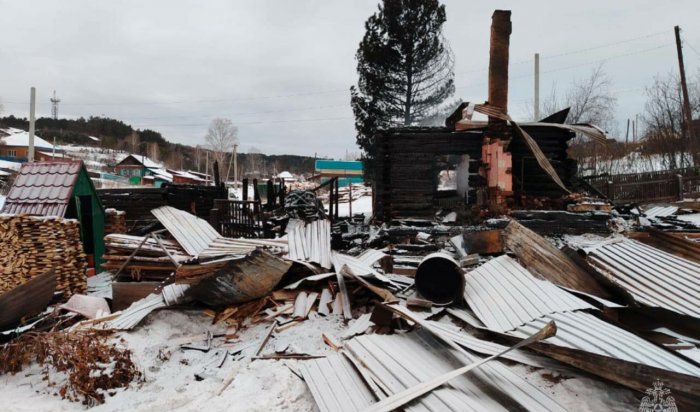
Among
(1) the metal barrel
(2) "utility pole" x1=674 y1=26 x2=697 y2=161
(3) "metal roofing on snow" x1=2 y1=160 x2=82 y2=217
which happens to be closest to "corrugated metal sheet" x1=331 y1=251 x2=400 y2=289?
(1) the metal barrel

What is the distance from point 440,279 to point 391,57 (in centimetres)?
2048

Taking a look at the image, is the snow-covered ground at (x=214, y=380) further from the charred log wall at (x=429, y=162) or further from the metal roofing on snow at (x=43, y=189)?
the charred log wall at (x=429, y=162)

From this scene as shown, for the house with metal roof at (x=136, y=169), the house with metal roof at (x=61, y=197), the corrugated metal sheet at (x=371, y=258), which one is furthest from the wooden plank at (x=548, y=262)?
the house with metal roof at (x=136, y=169)

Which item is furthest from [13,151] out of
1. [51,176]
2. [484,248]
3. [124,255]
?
[484,248]

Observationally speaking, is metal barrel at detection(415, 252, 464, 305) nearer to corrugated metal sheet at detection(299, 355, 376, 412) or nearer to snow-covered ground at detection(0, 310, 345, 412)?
snow-covered ground at detection(0, 310, 345, 412)

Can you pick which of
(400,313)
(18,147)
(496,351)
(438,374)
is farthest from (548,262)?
(18,147)

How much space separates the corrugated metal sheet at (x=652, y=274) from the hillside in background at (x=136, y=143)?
6943 cm

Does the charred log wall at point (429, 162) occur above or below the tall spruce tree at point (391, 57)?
below

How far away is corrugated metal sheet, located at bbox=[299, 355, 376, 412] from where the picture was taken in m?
2.61

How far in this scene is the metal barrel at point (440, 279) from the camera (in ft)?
13.0

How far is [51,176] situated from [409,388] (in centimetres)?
1028

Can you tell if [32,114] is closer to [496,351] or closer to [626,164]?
[496,351]

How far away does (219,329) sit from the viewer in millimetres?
4383

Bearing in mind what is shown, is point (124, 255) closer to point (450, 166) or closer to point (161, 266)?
point (161, 266)
